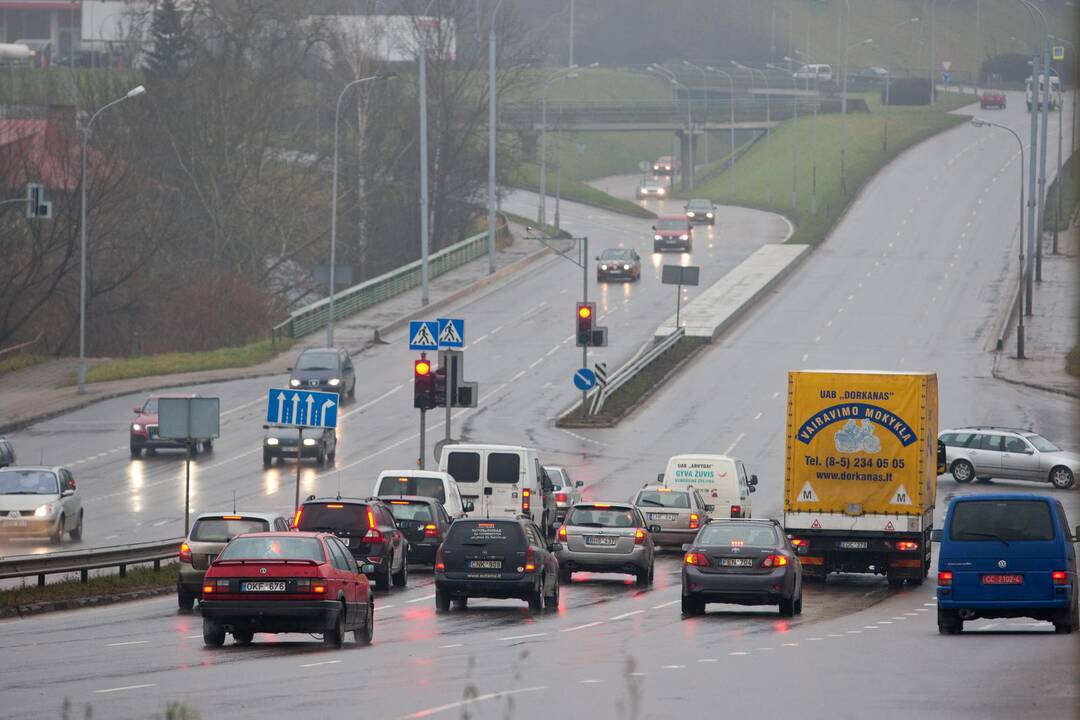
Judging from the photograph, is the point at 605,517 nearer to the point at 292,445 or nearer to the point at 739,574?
the point at 739,574

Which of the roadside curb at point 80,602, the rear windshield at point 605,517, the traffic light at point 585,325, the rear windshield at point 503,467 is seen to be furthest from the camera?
the traffic light at point 585,325

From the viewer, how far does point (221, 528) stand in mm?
25547

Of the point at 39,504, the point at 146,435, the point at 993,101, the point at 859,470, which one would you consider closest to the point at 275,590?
the point at 859,470

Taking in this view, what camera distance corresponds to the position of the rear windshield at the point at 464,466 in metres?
35.6

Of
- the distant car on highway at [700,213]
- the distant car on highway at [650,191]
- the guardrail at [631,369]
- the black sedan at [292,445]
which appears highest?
the distant car on highway at [650,191]

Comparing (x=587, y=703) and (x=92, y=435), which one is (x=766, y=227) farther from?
(x=587, y=703)

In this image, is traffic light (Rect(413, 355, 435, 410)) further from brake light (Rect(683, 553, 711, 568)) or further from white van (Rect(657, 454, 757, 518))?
brake light (Rect(683, 553, 711, 568))

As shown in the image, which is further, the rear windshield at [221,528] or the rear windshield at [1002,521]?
the rear windshield at [221,528]

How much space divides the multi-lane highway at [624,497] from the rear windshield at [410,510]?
1.16 m

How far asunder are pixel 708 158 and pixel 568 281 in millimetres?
102690

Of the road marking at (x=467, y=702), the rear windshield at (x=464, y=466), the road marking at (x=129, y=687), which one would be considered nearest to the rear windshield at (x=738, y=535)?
the road marking at (x=467, y=702)

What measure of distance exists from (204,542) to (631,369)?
37.8 metres

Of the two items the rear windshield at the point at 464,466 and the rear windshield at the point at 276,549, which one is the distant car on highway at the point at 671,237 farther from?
the rear windshield at the point at 276,549

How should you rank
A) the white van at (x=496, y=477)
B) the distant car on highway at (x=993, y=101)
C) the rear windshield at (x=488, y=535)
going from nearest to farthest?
the rear windshield at (x=488, y=535)
the white van at (x=496, y=477)
the distant car on highway at (x=993, y=101)
